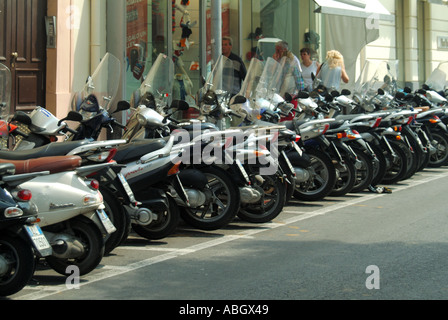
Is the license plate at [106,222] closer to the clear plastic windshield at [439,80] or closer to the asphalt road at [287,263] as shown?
the asphalt road at [287,263]

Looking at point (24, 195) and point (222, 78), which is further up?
point (222, 78)

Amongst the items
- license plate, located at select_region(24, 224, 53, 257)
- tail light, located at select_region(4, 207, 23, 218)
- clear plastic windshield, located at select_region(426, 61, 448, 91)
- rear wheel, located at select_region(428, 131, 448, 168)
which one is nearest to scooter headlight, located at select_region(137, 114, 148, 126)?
license plate, located at select_region(24, 224, 53, 257)

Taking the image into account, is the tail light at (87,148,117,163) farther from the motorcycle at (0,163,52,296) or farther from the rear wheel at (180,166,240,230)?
the rear wheel at (180,166,240,230)

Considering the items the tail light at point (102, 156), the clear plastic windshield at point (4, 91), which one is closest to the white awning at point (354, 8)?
the clear plastic windshield at point (4, 91)

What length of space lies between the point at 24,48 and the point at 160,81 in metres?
3.69

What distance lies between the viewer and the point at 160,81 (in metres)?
9.04

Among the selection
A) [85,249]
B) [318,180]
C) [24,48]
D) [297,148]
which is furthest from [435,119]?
[85,249]

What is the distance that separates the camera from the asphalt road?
566 centimetres

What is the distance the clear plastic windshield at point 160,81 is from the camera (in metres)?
8.86

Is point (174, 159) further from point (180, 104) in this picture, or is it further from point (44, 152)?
point (44, 152)

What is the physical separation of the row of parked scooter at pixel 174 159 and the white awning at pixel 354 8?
11.5 feet

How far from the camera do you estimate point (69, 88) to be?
12336 mm

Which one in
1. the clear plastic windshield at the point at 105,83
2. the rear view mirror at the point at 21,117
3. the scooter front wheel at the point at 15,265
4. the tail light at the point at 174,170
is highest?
the clear plastic windshield at the point at 105,83

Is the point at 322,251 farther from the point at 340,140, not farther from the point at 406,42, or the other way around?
the point at 406,42
